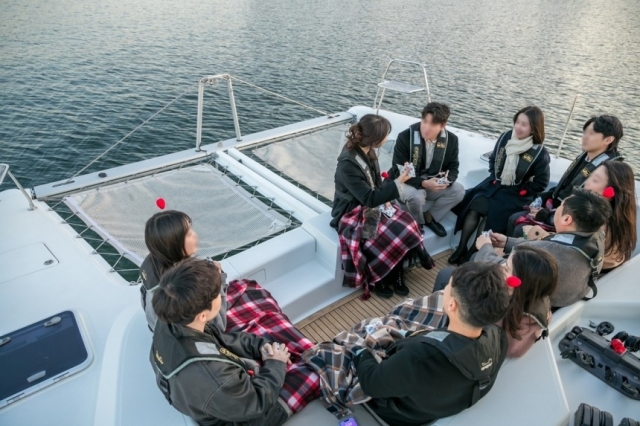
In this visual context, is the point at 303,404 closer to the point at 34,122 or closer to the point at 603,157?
the point at 603,157

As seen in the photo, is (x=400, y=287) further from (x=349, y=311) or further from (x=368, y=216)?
(x=368, y=216)

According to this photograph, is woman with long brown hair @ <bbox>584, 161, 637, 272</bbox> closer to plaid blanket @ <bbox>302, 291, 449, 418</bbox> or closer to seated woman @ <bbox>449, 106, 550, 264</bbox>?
seated woman @ <bbox>449, 106, 550, 264</bbox>

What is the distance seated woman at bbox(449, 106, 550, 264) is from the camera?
2912mm

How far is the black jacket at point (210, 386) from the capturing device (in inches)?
51.4

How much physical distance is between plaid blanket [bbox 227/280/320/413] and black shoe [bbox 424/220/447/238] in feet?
4.88

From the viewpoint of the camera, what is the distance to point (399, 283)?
109 inches

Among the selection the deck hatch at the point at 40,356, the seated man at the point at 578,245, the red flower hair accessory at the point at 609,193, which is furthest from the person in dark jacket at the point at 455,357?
the deck hatch at the point at 40,356

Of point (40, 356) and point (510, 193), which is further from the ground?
point (510, 193)

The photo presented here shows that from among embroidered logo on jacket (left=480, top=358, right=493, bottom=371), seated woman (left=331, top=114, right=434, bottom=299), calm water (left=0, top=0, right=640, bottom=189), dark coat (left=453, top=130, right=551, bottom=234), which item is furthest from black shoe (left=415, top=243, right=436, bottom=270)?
calm water (left=0, top=0, right=640, bottom=189)

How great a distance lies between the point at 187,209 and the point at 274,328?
163cm

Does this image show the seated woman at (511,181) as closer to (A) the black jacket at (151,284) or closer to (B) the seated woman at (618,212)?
(B) the seated woman at (618,212)

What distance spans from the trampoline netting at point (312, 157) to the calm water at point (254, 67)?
4068 millimetres

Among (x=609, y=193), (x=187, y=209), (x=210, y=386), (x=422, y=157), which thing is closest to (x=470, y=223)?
(x=422, y=157)

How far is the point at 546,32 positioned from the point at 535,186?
17.0 meters
